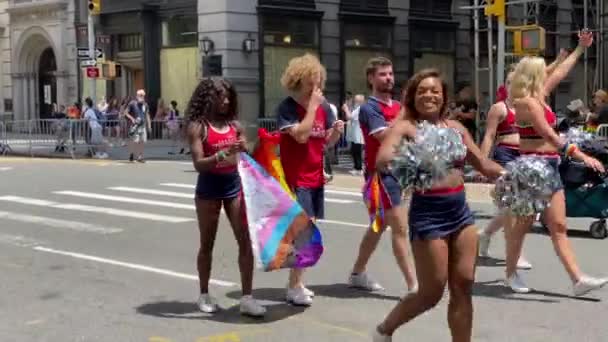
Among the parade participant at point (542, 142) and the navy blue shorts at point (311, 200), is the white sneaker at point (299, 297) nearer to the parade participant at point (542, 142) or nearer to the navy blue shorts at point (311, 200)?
the navy blue shorts at point (311, 200)

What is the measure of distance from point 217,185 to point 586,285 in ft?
9.57

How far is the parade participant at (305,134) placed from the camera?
659 centimetres

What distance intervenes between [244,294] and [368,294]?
118 centimetres

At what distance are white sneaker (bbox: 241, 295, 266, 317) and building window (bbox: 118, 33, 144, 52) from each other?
23.8 m

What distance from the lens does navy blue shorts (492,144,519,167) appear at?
7848 millimetres

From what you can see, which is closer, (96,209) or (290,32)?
(96,209)

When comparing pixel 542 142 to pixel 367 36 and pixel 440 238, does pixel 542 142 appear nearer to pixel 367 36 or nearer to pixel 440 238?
pixel 440 238

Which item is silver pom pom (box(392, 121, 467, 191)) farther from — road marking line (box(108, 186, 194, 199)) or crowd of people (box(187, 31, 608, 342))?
road marking line (box(108, 186, 194, 199))

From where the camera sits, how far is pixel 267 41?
2708 cm

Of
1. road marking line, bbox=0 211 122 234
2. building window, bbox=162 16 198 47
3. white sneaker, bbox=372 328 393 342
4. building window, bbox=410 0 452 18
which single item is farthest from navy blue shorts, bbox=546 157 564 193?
building window, bbox=410 0 452 18

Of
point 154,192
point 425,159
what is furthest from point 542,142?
point 154,192

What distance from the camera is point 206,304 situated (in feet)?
21.9

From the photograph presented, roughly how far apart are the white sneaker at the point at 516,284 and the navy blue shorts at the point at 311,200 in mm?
1710

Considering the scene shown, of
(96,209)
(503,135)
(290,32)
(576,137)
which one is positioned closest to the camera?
(503,135)
